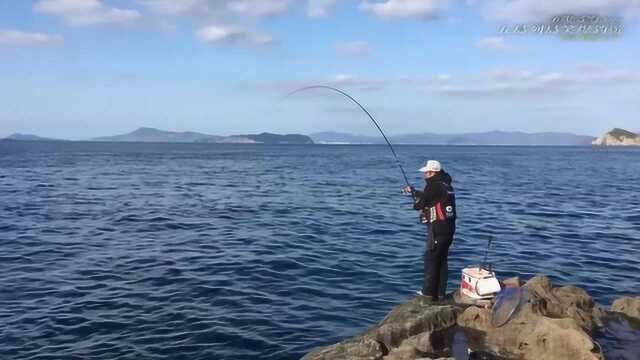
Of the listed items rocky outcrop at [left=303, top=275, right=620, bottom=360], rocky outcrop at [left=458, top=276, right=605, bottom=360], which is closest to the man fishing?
rocky outcrop at [left=303, top=275, right=620, bottom=360]

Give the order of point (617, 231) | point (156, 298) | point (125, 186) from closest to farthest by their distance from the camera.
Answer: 1. point (156, 298)
2. point (617, 231)
3. point (125, 186)

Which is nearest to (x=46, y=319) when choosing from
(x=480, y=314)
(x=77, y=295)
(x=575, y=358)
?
(x=77, y=295)

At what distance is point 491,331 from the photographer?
9000mm

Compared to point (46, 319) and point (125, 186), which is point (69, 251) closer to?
point (46, 319)

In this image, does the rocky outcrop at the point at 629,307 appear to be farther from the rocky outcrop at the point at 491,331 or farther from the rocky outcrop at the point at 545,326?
the rocky outcrop at the point at 545,326

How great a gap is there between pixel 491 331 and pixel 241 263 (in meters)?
8.55

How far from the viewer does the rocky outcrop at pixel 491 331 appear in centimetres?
792

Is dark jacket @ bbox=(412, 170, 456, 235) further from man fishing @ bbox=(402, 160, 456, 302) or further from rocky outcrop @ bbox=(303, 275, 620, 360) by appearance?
rocky outcrop @ bbox=(303, 275, 620, 360)

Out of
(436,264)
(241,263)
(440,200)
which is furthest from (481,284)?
(241,263)

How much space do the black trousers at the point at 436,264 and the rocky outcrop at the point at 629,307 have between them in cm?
341

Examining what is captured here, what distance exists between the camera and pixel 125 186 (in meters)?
38.2

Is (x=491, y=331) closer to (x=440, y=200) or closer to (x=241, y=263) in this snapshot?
(x=440, y=200)

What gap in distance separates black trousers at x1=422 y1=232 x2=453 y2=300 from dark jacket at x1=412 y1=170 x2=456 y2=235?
17cm

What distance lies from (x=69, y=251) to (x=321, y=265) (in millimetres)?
8177
